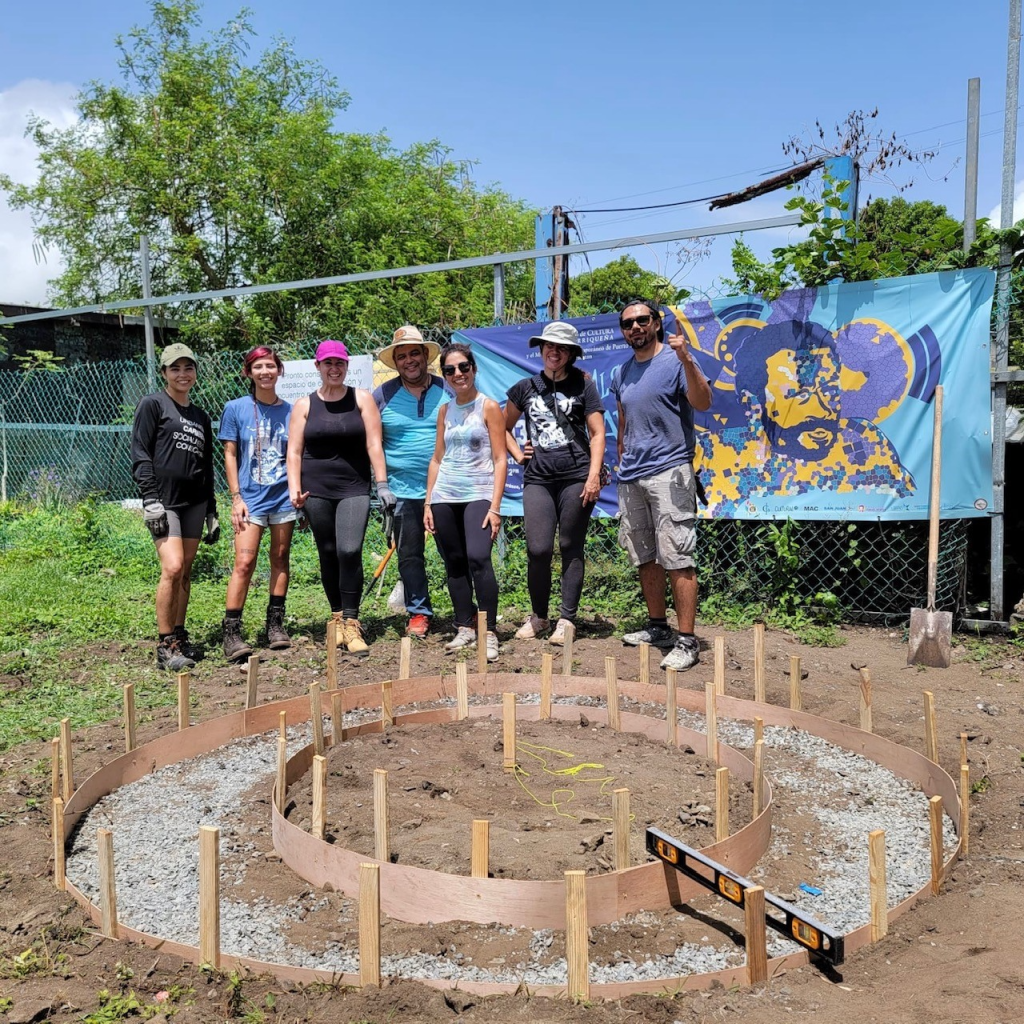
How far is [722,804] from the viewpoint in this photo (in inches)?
120

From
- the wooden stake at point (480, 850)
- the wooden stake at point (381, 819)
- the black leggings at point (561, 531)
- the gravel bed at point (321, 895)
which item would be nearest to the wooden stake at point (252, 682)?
the gravel bed at point (321, 895)

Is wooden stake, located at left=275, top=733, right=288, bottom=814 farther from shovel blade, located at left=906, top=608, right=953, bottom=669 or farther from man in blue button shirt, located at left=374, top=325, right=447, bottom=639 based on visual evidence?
shovel blade, located at left=906, top=608, right=953, bottom=669

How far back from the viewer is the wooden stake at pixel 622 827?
108 inches

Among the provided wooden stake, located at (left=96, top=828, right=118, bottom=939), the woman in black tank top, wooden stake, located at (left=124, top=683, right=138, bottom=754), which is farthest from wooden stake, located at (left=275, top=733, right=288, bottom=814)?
the woman in black tank top

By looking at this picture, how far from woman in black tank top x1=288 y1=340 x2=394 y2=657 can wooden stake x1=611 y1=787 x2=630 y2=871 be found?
325 centimetres

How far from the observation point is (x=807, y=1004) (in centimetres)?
233

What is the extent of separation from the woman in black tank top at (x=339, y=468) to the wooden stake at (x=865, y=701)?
9.71 feet

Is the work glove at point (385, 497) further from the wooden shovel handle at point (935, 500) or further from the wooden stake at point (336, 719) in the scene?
the wooden shovel handle at point (935, 500)

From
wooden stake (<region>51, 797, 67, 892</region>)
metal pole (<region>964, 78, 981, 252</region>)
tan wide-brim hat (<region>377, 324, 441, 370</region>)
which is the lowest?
wooden stake (<region>51, 797, 67, 892</region>)

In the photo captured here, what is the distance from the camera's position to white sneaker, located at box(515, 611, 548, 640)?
5.93 m

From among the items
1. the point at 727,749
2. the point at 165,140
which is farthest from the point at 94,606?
the point at 165,140

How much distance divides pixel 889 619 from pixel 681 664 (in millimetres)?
1657

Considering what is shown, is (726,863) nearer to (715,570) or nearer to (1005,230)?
(715,570)

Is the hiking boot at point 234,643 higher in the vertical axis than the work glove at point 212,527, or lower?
lower
